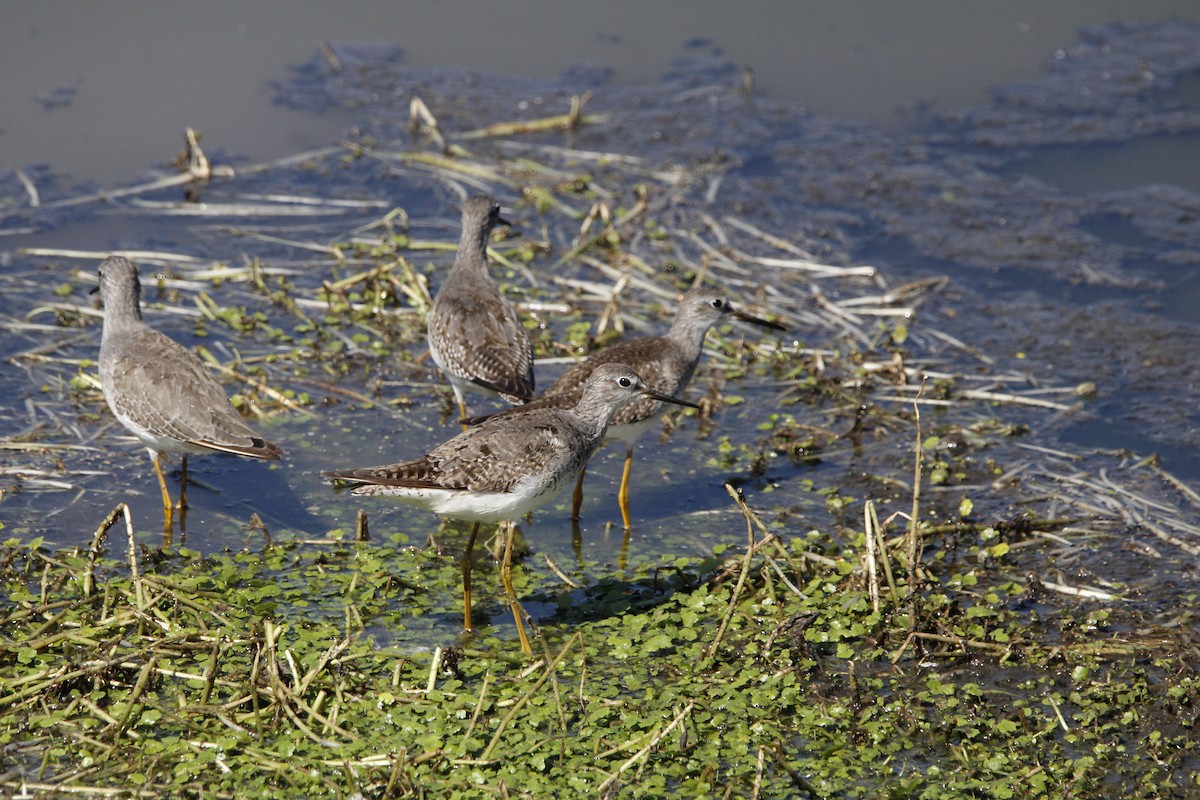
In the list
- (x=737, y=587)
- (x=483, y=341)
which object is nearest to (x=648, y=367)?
(x=483, y=341)

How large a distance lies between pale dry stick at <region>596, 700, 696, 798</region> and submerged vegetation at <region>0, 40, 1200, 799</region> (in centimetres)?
3

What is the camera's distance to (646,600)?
24.1 feet

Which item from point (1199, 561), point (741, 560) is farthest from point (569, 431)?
point (1199, 561)

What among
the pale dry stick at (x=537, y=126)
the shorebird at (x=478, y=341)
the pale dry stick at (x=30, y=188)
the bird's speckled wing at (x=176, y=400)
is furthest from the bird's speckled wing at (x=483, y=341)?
the pale dry stick at (x=30, y=188)

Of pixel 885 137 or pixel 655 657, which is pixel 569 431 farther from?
pixel 885 137

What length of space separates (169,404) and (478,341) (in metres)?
2.12

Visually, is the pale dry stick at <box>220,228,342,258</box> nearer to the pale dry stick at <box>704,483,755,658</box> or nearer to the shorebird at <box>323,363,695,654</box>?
the shorebird at <box>323,363,695,654</box>

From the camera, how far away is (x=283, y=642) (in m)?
6.50

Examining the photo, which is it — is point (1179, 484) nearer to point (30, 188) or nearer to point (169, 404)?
point (169, 404)

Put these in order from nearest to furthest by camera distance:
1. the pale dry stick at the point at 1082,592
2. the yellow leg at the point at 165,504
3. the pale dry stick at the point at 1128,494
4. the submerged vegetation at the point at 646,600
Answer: the submerged vegetation at the point at 646,600, the pale dry stick at the point at 1082,592, the yellow leg at the point at 165,504, the pale dry stick at the point at 1128,494

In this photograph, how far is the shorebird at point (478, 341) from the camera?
8500 mm

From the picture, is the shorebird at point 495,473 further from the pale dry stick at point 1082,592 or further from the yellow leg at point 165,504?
the pale dry stick at point 1082,592

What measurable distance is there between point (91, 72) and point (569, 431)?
980 cm

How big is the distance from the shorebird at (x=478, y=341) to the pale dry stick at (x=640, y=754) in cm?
304
